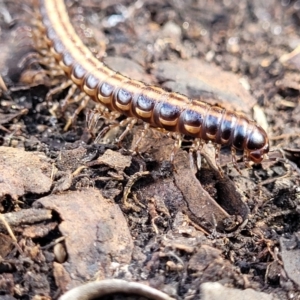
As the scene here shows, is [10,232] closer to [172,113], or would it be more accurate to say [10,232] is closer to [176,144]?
[176,144]

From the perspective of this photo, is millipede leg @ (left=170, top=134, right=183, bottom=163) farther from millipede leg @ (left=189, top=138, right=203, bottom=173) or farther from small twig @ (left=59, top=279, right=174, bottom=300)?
small twig @ (left=59, top=279, right=174, bottom=300)

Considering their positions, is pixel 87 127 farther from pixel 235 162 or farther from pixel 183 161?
pixel 235 162

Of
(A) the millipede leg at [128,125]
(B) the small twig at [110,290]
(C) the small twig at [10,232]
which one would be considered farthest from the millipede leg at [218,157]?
(C) the small twig at [10,232]

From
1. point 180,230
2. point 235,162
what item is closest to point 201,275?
point 180,230

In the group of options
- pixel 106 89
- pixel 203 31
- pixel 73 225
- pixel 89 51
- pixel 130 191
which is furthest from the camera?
pixel 203 31

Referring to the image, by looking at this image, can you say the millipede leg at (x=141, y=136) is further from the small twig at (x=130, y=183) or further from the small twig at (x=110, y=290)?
the small twig at (x=110, y=290)

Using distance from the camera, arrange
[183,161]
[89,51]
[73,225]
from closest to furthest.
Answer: [73,225], [183,161], [89,51]
